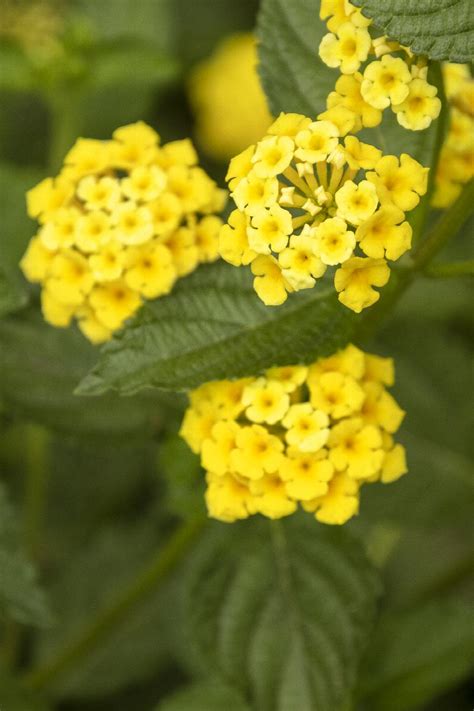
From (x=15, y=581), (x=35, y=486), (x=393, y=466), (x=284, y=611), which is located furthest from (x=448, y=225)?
(x=35, y=486)

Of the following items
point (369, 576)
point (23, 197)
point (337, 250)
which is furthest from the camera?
point (23, 197)

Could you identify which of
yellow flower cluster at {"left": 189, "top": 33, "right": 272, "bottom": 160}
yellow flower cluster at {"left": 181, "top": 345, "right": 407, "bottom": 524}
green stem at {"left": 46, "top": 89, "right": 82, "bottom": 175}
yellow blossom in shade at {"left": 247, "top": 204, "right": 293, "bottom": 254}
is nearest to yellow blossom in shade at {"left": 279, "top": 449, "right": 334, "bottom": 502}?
yellow flower cluster at {"left": 181, "top": 345, "right": 407, "bottom": 524}

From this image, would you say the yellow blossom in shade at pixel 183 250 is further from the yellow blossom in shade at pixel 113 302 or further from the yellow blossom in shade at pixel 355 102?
the yellow blossom in shade at pixel 355 102

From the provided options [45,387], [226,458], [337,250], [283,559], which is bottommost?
[283,559]

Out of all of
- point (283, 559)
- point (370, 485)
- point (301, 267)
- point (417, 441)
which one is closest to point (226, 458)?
point (301, 267)

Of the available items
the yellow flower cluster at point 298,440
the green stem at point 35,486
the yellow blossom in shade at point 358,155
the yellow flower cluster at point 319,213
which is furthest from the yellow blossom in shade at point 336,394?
the green stem at point 35,486

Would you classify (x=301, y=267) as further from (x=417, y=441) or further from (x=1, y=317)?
(x=417, y=441)

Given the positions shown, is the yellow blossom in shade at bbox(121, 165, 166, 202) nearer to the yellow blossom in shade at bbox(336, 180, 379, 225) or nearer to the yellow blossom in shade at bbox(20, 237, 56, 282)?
the yellow blossom in shade at bbox(20, 237, 56, 282)
